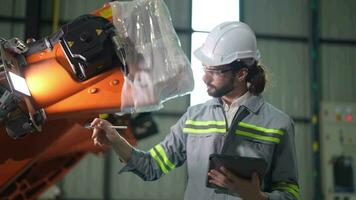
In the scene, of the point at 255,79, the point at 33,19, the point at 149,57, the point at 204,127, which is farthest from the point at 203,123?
the point at 33,19

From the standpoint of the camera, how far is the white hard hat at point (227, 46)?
8.70 ft

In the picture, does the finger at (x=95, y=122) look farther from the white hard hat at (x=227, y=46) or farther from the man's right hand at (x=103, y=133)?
the white hard hat at (x=227, y=46)

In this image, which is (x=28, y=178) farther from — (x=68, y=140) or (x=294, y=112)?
(x=294, y=112)

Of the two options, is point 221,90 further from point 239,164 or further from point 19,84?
point 19,84

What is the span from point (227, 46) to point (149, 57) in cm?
81

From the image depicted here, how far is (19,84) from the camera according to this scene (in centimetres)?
191

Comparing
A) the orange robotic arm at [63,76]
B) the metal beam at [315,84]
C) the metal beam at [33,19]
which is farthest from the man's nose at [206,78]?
the metal beam at [315,84]

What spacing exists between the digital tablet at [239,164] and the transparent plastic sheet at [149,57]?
0.34 metres

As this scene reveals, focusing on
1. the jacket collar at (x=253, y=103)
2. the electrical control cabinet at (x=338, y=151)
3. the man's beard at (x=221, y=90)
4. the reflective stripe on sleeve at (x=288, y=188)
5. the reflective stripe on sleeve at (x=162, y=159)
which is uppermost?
the man's beard at (x=221, y=90)

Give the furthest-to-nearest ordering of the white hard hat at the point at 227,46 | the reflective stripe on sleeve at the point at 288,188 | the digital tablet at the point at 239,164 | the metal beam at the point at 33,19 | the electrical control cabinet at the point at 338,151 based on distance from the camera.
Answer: the metal beam at the point at 33,19 < the electrical control cabinet at the point at 338,151 < the white hard hat at the point at 227,46 < the reflective stripe on sleeve at the point at 288,188 < the digital tablet at the point at 239,164

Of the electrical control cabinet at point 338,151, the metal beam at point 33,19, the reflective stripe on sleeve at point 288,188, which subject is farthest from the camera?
the metal beam at point 33,19

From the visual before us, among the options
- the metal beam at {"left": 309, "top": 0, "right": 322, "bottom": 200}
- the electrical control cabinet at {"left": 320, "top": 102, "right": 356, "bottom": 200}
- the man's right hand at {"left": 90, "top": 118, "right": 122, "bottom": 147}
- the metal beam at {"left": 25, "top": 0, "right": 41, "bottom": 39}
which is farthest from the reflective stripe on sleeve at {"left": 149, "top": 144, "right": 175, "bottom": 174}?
the metal beam at {"left": 309, "top": 0, "right": 322, "bottom": 200}

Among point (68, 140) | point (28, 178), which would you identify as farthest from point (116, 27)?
point (28, 178)

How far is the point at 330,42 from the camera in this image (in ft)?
30.0
